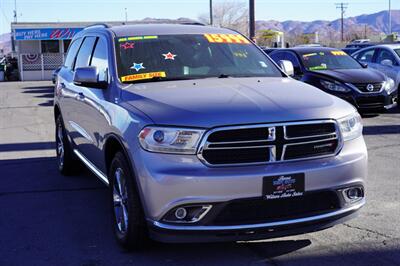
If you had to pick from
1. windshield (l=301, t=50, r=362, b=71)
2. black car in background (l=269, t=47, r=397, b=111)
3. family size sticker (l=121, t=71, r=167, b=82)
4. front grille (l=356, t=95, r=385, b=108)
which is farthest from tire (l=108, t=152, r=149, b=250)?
windshield (l=301, t=50, r=362, b=71)

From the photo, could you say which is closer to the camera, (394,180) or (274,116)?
(274,116)

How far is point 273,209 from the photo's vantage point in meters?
3.99

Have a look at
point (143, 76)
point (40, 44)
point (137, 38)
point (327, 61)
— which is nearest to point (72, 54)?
point (137, 38)

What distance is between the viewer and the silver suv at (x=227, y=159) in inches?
152

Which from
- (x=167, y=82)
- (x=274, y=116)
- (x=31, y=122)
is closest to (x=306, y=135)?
(x=274, y=116)

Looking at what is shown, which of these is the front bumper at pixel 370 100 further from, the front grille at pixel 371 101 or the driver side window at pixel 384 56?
the driver side window at pixel 384 56

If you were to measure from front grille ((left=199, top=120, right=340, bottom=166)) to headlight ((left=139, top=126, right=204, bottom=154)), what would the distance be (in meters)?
0.08

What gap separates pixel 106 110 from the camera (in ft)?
16.2

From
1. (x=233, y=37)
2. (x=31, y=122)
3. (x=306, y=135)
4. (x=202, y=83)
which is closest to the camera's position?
(x=306, y=135)

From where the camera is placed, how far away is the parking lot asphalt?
4.32 metres

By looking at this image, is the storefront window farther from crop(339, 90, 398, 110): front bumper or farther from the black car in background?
crop(339, 90, 398, 110): front bumper

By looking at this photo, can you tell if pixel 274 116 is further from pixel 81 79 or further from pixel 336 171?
pixel 81 79

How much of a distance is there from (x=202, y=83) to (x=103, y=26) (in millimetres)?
1902

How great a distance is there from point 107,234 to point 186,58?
6.10ft
